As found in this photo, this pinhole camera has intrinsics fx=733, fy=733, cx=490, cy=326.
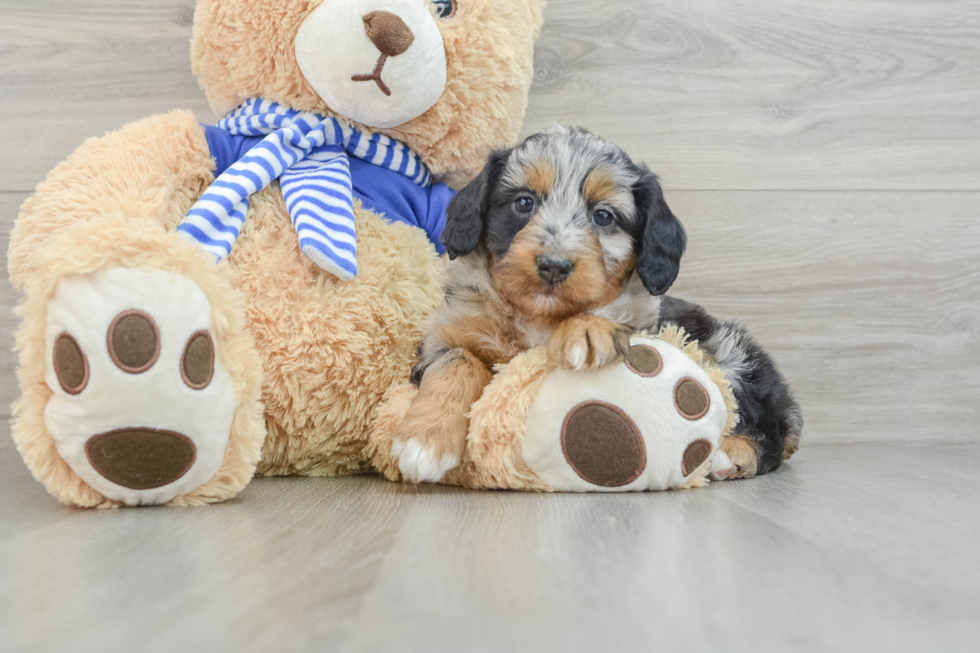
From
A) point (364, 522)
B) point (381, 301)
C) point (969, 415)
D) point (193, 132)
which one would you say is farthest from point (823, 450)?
point (193, 132)

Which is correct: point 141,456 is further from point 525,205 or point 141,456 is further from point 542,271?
point 525,205

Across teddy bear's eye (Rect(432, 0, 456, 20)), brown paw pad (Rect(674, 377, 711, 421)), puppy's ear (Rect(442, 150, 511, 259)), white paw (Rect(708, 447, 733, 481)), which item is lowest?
white paw (Rect(708, 447, 733, 481))

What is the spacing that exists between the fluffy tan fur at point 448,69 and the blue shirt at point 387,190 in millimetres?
79

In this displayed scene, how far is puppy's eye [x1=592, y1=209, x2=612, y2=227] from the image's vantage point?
1.63 m

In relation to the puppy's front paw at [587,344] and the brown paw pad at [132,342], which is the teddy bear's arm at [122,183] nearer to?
the brown paw pad at [132,342]

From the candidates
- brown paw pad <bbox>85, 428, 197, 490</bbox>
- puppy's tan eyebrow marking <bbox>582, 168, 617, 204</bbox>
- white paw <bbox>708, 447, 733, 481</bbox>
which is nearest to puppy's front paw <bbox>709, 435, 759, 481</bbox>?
white paw <bbox>708, 447, 733, 481</bbox>

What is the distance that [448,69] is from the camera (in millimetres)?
1752

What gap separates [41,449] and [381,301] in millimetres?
729

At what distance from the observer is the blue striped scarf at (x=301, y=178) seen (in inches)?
61.6

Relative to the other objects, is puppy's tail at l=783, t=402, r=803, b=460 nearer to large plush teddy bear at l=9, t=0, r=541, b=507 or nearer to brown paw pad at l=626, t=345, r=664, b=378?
brown paw pad at l=626, t=345, r=664, b=378

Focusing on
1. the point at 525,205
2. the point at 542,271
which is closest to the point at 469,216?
the point at 525,205

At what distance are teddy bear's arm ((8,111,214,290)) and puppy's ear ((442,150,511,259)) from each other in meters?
0.59

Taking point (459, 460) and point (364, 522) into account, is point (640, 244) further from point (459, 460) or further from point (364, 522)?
point (364, 522)

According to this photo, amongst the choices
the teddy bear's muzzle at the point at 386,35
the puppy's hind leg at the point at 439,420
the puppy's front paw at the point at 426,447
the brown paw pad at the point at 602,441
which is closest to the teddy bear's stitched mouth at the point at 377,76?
the teddy bear's muzzle at the point at 386,35
